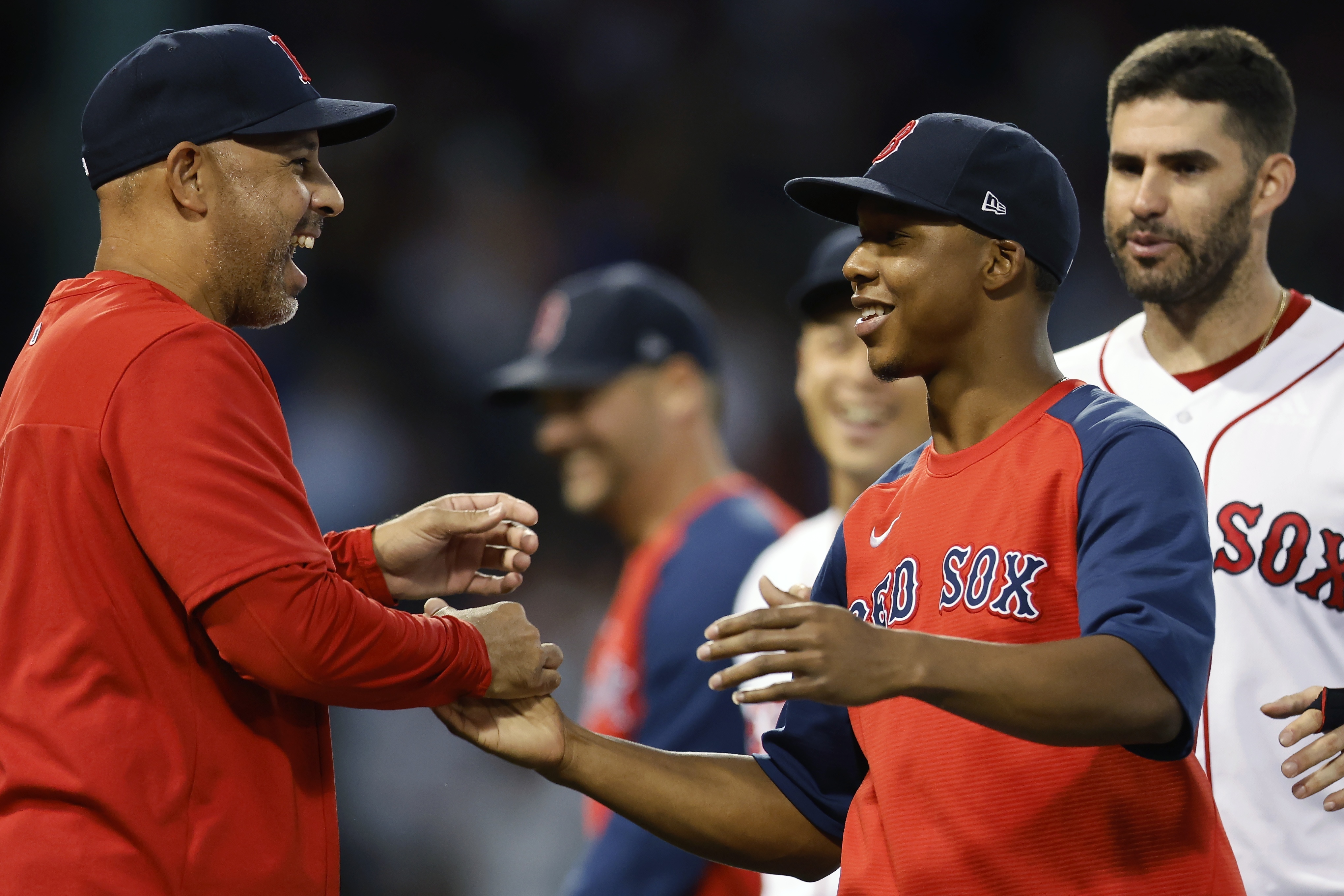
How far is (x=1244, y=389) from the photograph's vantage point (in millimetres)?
3191

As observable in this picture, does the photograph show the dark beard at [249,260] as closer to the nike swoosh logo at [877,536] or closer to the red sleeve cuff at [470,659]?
the red sleeve cuff at [470,659]

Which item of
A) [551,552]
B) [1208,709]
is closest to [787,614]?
[1208,709]

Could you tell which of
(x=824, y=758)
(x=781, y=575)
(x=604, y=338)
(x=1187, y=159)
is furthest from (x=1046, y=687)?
(x=604, y=338)

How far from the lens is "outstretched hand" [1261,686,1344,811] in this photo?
2422 millimetres

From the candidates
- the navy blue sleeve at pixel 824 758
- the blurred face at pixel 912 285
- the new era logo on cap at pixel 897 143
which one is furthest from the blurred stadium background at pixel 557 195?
the new era logo on cap at pixel 897 143

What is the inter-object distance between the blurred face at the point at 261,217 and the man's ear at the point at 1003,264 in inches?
45.6

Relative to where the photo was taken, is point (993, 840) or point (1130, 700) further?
point (993, 840)

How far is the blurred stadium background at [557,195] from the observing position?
7.32 metres

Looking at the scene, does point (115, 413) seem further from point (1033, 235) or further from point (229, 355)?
point (1033, 235)

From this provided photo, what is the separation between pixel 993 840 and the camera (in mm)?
2057

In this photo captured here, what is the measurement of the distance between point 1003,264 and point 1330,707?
1056mm

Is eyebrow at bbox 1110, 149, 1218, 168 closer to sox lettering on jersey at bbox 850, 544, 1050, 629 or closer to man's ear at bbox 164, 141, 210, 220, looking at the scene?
sox lettering on jersey at bbox 850, 544, 1050, 629

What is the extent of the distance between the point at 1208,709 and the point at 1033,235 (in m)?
1.35

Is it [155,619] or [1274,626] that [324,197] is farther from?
[1274,626]
